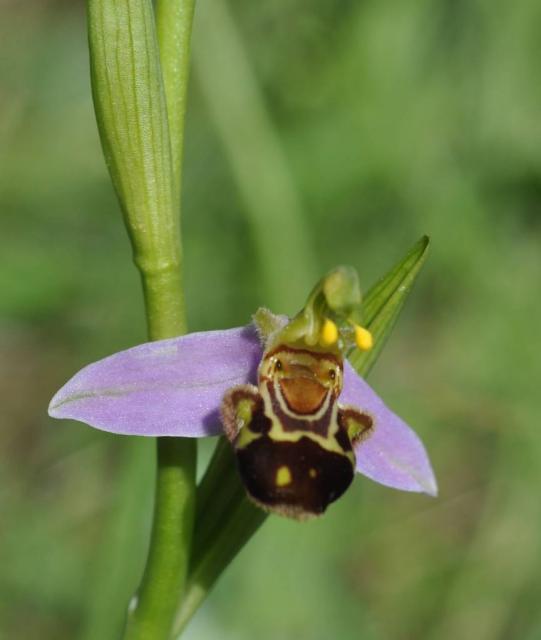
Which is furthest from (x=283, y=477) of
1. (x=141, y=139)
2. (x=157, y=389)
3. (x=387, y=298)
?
(x=141, y=139)

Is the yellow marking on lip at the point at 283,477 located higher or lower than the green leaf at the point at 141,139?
lower

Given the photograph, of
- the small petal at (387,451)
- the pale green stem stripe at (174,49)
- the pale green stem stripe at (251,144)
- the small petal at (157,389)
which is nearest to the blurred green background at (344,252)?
the pale green stem stripe at (251,144)

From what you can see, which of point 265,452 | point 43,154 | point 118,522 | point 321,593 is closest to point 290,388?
point 265,452

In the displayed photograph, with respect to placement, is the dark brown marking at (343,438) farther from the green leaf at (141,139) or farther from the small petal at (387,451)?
the green leaf at (141,139)

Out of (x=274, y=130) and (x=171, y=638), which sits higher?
(x=274, y=130)

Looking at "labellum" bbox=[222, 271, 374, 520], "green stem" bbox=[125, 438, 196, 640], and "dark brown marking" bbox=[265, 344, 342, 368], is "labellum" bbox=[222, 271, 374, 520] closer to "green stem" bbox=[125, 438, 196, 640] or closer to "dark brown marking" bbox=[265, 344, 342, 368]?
"dark brown marking" bbox=[265, 344, 342, 368]

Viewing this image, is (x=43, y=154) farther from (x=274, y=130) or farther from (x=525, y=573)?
(x=525, y=573)

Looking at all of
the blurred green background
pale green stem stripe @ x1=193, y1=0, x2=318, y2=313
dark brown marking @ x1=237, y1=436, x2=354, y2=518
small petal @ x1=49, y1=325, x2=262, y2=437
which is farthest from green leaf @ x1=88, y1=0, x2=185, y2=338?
pale green stem stripe @ x1=193, y1=0, x2=318, y2=313
